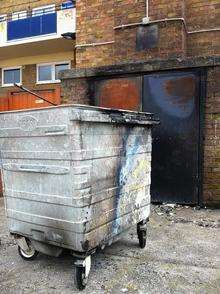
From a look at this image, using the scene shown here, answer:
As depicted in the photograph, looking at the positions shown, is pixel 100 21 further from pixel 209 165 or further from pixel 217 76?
pixel 209 165

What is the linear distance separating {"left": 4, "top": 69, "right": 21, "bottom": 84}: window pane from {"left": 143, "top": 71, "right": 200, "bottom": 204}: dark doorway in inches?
419

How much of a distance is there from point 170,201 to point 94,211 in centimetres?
333

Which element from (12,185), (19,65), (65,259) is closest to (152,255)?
(65,259)

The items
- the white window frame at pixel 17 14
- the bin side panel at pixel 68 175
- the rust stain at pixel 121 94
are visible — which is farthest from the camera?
the white window frame at pixel 17 14

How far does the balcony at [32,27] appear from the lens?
13977 millimetres

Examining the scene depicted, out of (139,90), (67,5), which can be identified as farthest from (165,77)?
(67,5)

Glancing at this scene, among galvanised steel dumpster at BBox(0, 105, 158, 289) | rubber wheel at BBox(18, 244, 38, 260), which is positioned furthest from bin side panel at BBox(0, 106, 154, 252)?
rubber wheel at BBox(18, 244, 38, 260)

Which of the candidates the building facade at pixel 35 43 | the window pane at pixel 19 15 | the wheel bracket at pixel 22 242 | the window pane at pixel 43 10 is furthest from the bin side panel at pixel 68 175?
the window pane at pixel 19 15

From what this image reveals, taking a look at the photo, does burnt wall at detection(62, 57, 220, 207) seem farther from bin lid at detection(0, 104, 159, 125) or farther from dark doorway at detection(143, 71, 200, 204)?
bin lid at detection(0, 104, 159, 125)

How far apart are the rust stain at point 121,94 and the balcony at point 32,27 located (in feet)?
24.5

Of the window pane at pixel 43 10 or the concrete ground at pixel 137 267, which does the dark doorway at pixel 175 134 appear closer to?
the concrete ground at pixel 137 267

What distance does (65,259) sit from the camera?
423cm

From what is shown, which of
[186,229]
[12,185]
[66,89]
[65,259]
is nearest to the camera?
[12,185]

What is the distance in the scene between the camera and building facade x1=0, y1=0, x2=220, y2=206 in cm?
646
